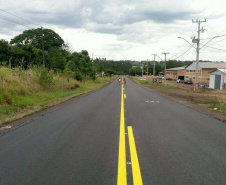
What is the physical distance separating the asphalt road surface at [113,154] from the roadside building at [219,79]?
39.8 m

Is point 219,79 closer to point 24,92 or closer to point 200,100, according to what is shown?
point 200,100

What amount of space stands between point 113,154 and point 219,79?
4562cm

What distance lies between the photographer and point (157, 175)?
3812 millimetres

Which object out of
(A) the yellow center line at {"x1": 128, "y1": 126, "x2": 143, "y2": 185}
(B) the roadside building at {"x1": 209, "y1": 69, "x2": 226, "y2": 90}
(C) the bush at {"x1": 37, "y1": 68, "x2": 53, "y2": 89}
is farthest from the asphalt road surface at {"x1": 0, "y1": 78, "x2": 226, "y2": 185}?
(B) the roadside building at {"x1": 209, "y1": 69, "x2": 226, "y2": 90}

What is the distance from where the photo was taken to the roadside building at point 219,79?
43.0 meters

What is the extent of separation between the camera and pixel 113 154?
15.9 ft

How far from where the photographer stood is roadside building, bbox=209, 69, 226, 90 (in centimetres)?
4299

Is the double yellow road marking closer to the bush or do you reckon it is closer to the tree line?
the bush

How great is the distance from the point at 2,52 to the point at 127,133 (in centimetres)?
4227

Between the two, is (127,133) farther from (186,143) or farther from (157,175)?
(157,175)

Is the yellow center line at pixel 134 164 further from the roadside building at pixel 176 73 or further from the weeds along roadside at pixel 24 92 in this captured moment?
the roadside building at pixel 176 73

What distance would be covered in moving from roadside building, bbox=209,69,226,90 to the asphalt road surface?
131ft

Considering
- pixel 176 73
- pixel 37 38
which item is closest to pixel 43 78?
pixel 37 38

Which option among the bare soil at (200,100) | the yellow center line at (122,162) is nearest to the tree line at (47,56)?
the bare soil at (200,100)
